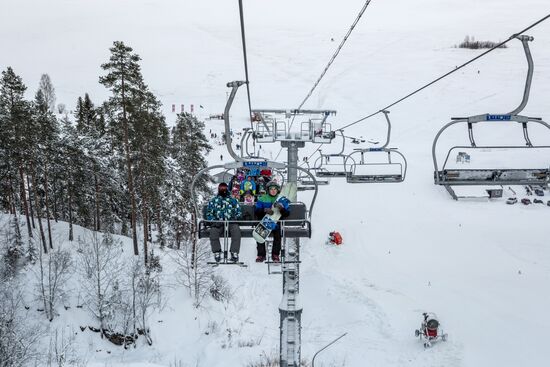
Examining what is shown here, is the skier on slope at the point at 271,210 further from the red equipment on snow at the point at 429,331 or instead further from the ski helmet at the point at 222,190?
the red equipment on snow at the point at 429,331

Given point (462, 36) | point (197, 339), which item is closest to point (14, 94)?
point (197, 339)

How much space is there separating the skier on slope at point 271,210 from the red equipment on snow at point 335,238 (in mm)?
25583

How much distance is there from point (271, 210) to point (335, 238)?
26.8 m

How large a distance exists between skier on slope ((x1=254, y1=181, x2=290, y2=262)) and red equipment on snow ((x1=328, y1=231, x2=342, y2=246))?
2558 cm

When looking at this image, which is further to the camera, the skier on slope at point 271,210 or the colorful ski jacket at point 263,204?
the colorful ski jacket at point 263,204

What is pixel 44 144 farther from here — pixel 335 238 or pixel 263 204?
pixel 263 204

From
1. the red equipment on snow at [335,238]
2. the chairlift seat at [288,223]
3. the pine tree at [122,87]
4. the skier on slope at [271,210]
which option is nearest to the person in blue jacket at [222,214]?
the chairlift seat at [288,223]

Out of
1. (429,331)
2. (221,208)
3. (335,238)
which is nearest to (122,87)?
(221,208)

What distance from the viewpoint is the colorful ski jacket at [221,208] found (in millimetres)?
10961

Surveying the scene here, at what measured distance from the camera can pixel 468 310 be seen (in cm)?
2677

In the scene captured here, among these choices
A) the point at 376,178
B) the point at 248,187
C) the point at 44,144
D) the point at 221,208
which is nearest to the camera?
the point at 221,208

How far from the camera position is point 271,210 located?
1068 centimetres

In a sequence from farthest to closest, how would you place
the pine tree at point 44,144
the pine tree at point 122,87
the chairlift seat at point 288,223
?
the pine tree at point 44,144
the pine tree at point 122,87
the chairlift seat at point 288,223

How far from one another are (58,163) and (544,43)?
364 ft
